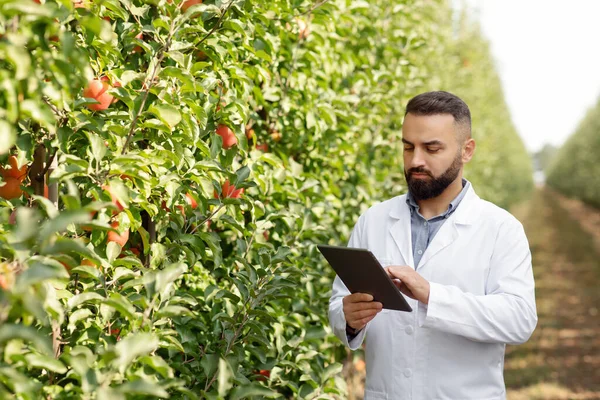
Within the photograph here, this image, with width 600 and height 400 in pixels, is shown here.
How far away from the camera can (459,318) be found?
1.85 metres

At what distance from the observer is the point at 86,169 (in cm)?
144

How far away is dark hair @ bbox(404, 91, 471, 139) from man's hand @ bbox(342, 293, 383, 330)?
2.02 ft

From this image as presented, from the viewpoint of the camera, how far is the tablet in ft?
5.50

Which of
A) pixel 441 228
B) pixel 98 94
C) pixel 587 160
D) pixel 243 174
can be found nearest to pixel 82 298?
pixel 98 94

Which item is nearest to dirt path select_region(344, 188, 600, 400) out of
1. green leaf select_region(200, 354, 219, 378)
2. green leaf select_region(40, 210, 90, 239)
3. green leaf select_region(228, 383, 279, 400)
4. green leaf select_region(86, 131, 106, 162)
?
green leaf select_region(200, 354, 219, 378)

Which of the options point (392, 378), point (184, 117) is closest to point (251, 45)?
point (184, 117)

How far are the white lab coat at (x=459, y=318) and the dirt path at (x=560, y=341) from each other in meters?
1.39

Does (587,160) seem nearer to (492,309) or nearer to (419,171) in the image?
(419,171)

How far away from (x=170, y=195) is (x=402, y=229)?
2.63 ft

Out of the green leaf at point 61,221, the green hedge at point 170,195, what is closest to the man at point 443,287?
the green hedge at point 170,195

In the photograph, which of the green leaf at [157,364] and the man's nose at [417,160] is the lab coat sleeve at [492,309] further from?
the green leaf at [157,364]

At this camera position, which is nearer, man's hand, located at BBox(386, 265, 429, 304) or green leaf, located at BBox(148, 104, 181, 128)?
green leaf, located at BBox(148, 104, 181, 128)

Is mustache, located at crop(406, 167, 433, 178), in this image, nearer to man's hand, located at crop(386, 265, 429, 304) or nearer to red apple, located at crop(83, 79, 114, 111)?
man's hand, located at crop(386, 265, 429, 304)

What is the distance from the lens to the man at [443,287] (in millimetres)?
1859
